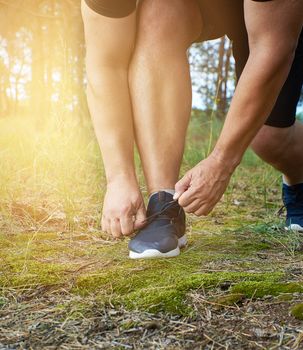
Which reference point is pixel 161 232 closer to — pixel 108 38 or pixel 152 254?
pixel 152 254

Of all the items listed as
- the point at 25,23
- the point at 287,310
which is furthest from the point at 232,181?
the point at 25,23

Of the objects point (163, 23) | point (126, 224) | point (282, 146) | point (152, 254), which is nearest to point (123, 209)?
point (126, 224)

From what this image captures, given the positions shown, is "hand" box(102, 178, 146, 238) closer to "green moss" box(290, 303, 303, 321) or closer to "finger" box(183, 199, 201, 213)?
"finger" box(183, 199, 201, 213)

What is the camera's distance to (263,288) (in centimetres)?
111

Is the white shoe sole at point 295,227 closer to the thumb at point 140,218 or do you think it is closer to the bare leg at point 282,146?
the bare leg at point 282,146

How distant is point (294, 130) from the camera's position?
6.20 feet

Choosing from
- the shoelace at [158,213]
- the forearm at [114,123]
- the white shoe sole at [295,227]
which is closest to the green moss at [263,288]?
the shoelace at [158,213]

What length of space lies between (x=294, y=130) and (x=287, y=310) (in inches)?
40.8

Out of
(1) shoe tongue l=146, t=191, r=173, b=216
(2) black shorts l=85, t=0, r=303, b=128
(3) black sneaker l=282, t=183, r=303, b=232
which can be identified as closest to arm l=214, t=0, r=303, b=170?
(1) shoe tongue l=146, t=191, r=173, b=216

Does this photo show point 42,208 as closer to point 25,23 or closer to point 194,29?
point 194,29

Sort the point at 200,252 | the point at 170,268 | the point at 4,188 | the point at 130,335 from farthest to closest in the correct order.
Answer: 1. the point at 4,188
2. the point at 200,252
3. the point at 170,268
4. the point at 130,335

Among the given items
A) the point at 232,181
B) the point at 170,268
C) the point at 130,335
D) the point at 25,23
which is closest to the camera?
the point at 130,335

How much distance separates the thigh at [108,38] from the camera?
1.49 meters

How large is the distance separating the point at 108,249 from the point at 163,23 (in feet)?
2.49
